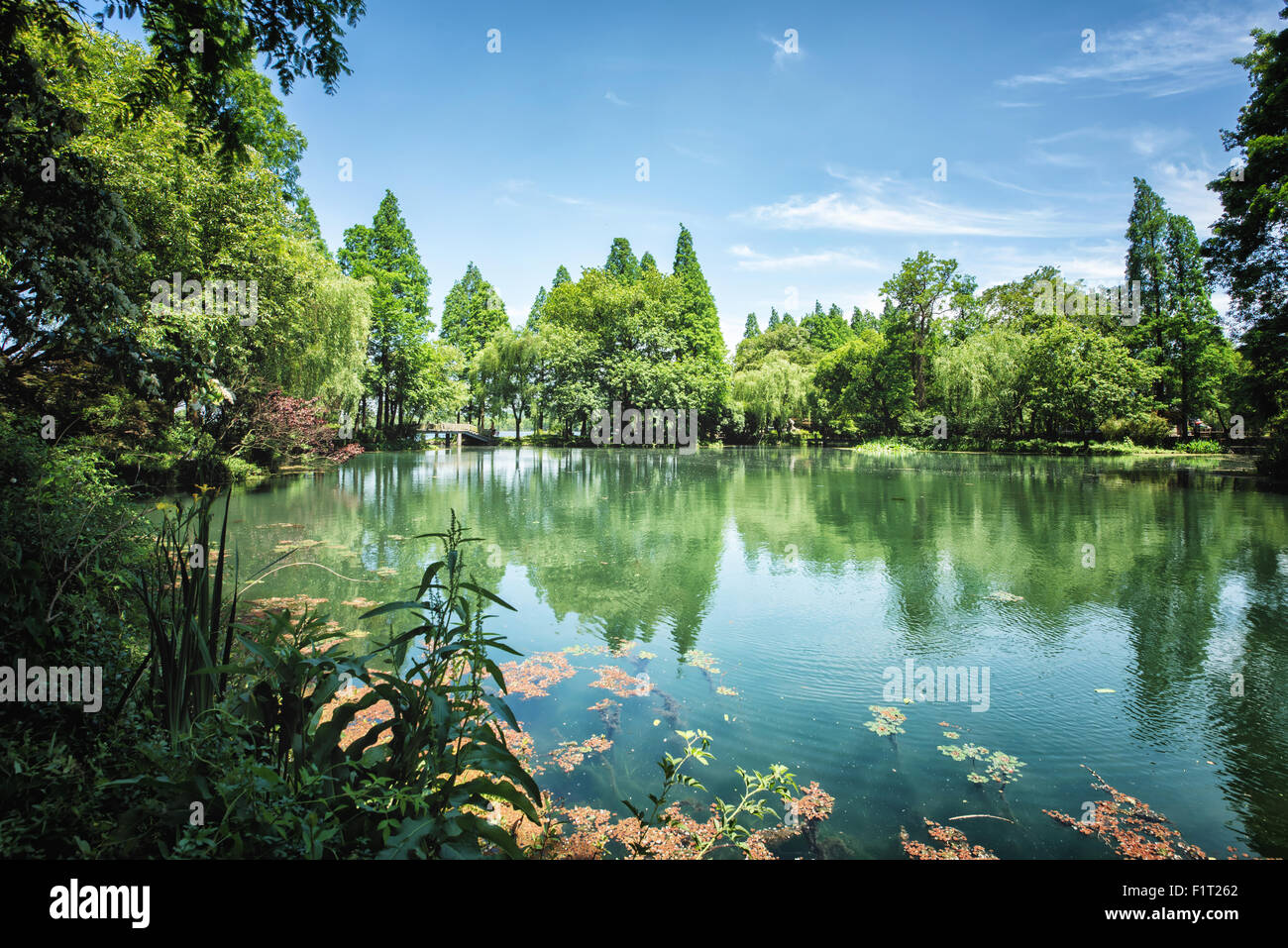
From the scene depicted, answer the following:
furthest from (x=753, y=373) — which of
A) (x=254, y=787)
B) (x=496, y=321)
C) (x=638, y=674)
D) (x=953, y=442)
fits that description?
(x=254, y=787)

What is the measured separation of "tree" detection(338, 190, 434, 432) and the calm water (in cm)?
2195

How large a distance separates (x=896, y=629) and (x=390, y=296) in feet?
112

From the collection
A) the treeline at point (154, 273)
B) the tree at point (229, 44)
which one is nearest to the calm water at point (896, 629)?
the treeline at point (154, 273)

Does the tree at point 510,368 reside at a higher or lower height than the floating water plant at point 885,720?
higher

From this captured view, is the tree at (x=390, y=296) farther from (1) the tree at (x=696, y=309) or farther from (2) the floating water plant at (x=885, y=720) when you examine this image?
(2) the floating water plant at (x=885, y=720)

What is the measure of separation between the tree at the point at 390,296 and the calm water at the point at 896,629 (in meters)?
21.9

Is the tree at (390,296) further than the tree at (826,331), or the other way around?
the tree at (826,331)

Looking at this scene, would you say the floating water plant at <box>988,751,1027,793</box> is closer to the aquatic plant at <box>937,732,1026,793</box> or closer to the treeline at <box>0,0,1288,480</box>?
the aquatic plant at <box>937,732,1026,793</box>

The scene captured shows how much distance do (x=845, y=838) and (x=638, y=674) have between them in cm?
216

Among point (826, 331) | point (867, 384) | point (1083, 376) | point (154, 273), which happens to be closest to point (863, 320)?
point (826, 331)

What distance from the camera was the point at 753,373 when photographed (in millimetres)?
41781

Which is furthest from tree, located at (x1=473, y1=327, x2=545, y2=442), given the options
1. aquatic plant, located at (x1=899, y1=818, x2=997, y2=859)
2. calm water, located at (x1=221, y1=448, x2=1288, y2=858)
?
aquatic plant, located at (x1=899, y1=818, x2=997, y2=859)

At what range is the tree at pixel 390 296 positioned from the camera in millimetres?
33469

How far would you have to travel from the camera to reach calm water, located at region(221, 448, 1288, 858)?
3.36m
